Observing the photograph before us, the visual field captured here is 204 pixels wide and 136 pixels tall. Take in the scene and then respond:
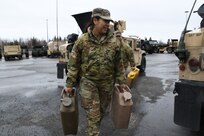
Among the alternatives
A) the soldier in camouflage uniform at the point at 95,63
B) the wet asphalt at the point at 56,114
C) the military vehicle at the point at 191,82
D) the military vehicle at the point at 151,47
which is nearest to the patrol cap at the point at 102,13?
the soldier in camouflage uniform at the point at 95,63

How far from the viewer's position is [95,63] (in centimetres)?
429

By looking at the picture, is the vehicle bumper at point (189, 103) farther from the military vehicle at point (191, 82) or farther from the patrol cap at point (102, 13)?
the patrol cap at point (102, 13)

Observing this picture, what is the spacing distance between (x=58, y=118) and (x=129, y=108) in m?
2.86

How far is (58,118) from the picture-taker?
22.3 feet

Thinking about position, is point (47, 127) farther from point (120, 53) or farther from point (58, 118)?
point (120, 53)

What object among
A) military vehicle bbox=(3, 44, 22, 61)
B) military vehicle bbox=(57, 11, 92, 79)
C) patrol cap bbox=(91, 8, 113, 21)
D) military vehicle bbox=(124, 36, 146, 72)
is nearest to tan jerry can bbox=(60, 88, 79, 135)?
patrol cap bbox=(91, 8, 113, 21)

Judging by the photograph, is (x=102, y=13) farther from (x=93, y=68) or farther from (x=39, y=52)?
(x=39, y=52)

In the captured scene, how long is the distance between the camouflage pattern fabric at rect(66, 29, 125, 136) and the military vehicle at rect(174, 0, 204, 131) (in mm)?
1141

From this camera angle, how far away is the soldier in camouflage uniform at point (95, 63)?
429cm

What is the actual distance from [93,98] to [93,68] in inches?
14.9

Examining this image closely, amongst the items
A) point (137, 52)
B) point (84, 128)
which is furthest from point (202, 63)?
point (137, 52)

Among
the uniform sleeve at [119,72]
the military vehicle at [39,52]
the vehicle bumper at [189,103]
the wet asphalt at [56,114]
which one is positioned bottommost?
the military vehicle at [39,52]

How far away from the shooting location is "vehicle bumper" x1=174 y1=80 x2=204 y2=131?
4.83 meters

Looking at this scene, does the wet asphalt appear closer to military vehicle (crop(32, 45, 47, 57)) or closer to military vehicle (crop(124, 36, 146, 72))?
military vehicle (crop(124, 36, 146, 72))
